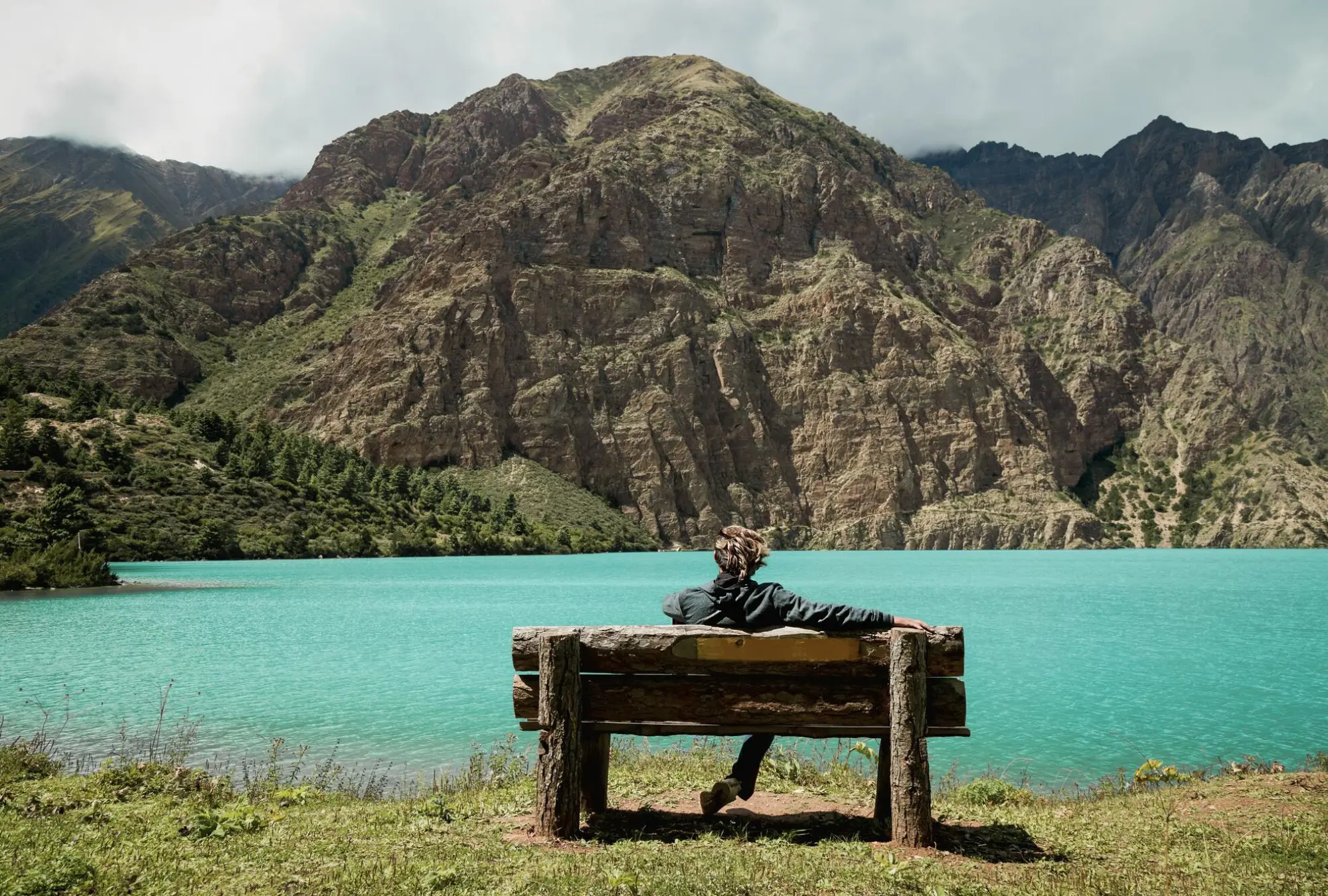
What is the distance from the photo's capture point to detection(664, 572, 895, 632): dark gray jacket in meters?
7.30

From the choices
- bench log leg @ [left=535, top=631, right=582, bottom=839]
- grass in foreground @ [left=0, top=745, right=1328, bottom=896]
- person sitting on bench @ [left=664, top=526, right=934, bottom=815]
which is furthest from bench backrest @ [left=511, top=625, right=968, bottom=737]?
grass in foreground @ [left=0, top=745, right=1328, bottom=896]

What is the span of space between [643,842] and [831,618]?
92.4 inches

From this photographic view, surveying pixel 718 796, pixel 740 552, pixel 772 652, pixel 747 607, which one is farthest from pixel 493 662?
pixel 772 652

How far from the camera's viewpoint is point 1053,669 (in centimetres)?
2683

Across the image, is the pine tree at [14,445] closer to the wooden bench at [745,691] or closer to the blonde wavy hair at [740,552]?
the wooden bench at [745,691]

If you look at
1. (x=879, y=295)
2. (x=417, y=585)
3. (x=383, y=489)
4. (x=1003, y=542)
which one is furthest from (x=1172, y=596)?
(x=879, y=295)

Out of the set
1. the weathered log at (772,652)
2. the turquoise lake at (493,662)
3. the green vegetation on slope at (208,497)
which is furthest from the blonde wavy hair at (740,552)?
the green vegetation on slope at (208,497)

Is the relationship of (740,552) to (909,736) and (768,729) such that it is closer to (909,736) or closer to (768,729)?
(768,729)

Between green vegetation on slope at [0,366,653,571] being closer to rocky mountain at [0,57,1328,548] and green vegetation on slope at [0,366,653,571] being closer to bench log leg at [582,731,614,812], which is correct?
rocky mountain at [0,57,1328,548]

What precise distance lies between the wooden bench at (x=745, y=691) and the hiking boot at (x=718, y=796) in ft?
3.57

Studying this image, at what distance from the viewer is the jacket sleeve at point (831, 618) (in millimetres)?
7289

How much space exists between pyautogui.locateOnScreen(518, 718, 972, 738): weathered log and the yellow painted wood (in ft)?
1.70

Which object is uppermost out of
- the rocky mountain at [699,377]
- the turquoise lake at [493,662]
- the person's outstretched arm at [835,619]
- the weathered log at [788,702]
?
→ the rocky mountain at [699,377]

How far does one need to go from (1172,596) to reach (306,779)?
2138 inches
